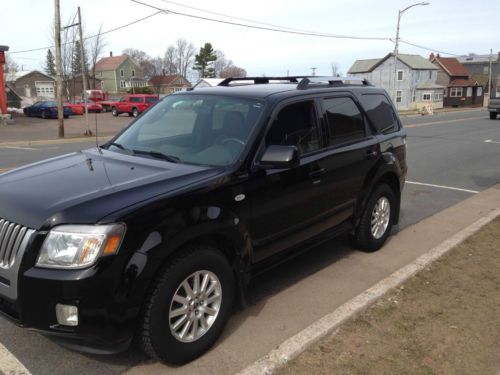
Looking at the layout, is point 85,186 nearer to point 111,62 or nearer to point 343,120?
point 343,120

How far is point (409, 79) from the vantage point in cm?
6656

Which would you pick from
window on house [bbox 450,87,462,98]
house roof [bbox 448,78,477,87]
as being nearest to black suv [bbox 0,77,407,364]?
window on house [bbox 450,87,462,98]

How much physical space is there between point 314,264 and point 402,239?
1466mm

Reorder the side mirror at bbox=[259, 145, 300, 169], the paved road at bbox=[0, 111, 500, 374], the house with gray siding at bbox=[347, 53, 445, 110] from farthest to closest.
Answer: the house with gray siding at bbox=[347, 53, 445, 110] → the side mirror at bbox=[259, 145, 300, 169] → the paved road at bbox=[0, 111, 500, 374]

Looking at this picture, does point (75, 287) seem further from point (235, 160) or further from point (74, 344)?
point (235, 160)

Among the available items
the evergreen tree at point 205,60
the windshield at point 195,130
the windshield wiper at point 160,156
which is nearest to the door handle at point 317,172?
the windshield at point 195,130

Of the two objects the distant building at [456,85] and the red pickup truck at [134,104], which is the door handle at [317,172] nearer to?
the red pickup truck at [134,104]

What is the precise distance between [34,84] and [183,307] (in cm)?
9795

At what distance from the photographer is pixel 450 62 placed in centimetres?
7781

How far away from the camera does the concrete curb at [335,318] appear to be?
305 centimetres

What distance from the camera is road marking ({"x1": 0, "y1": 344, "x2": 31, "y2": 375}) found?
2984 millimetres

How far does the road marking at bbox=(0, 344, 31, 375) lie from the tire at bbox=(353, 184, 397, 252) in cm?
341

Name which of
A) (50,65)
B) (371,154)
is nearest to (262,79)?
(371,154)

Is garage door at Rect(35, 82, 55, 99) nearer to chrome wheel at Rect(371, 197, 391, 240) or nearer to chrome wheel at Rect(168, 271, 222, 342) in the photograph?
chrome wheel at Rect(371, 197, 391, 240)
